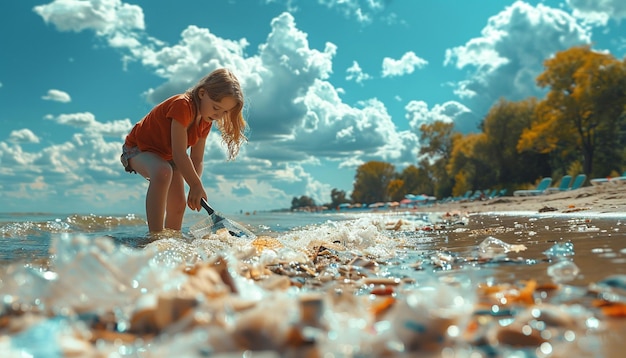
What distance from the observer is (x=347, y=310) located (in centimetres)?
124

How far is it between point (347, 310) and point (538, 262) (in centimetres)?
172

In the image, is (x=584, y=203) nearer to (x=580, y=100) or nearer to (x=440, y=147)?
(x=580, y=100)

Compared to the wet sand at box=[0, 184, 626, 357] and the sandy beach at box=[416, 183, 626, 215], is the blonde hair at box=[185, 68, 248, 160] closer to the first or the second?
the wet sand at box=[0, 184, 626, 357]

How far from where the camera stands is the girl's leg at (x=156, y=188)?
477cm

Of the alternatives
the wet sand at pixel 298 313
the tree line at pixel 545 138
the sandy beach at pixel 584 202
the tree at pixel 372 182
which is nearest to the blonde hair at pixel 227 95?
the wet sand at pixel 298 313

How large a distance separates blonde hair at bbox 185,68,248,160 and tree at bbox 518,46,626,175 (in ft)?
103

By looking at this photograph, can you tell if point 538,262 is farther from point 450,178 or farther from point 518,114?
point 450,178

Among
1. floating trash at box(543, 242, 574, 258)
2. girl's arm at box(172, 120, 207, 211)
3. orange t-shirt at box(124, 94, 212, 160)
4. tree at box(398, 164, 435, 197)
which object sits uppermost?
tree at box(398, 164, 435, 197)

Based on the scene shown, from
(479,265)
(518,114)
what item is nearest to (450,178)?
(518,114)

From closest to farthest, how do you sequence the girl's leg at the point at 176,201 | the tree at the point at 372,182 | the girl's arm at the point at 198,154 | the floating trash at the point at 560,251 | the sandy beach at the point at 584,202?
the floating trash at the point at 560,251 → the girl's leg at the point at 176,201 → the girl's arm at the point at 198,154 → the sandy beach at the point at 584,202 → the tree at the point at 372,182

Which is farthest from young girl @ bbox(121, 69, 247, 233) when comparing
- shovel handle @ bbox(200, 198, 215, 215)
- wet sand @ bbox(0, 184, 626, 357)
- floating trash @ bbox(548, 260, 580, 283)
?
floating trash @ bbox(548, 260, 580, 283)

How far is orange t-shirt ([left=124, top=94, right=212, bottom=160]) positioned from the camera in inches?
191

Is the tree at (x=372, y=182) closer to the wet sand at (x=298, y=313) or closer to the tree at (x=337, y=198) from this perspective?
the tree at (x=337, y=198)

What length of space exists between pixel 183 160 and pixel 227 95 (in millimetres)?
780
